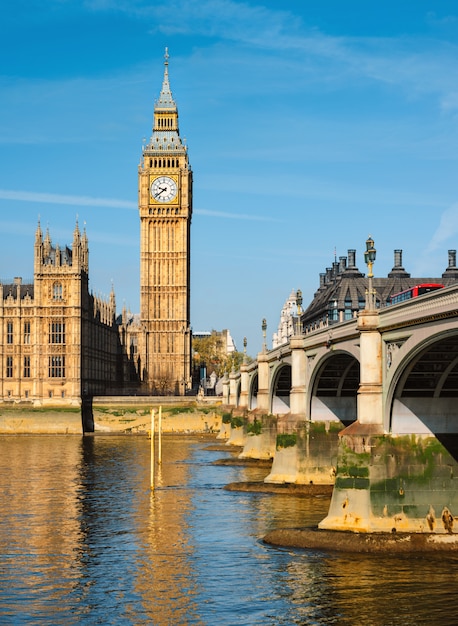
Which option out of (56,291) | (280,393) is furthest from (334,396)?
(56,291)

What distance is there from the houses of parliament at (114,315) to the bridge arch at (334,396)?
7998 cm

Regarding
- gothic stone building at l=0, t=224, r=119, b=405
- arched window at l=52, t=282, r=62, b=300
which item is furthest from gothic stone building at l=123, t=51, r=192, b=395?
arched window at l=52, t=282, r=62, b=300

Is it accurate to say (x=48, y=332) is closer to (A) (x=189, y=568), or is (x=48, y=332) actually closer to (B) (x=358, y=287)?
(B) (x=358, y=287)

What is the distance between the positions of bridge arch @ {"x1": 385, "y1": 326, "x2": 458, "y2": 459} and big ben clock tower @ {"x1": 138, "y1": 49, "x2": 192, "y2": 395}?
123606 mm

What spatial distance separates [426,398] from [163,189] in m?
135

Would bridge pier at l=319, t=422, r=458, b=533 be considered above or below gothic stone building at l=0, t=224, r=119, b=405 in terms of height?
below

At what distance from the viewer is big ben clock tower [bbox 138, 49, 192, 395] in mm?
167875

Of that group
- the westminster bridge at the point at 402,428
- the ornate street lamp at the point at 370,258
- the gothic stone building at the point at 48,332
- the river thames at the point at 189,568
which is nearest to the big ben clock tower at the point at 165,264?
the gothic stone building at the point at 48,332

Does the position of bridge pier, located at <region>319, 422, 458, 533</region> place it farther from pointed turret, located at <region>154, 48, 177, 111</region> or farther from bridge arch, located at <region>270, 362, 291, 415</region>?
pointed turret, located at <region>154, 48, 177, 111</region>

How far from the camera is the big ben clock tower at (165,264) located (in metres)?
168

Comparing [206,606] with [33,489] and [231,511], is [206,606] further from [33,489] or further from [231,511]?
[33,489]

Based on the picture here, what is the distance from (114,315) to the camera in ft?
567

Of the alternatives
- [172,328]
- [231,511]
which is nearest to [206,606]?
[231,511]

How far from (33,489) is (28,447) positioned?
43008 millimetres
